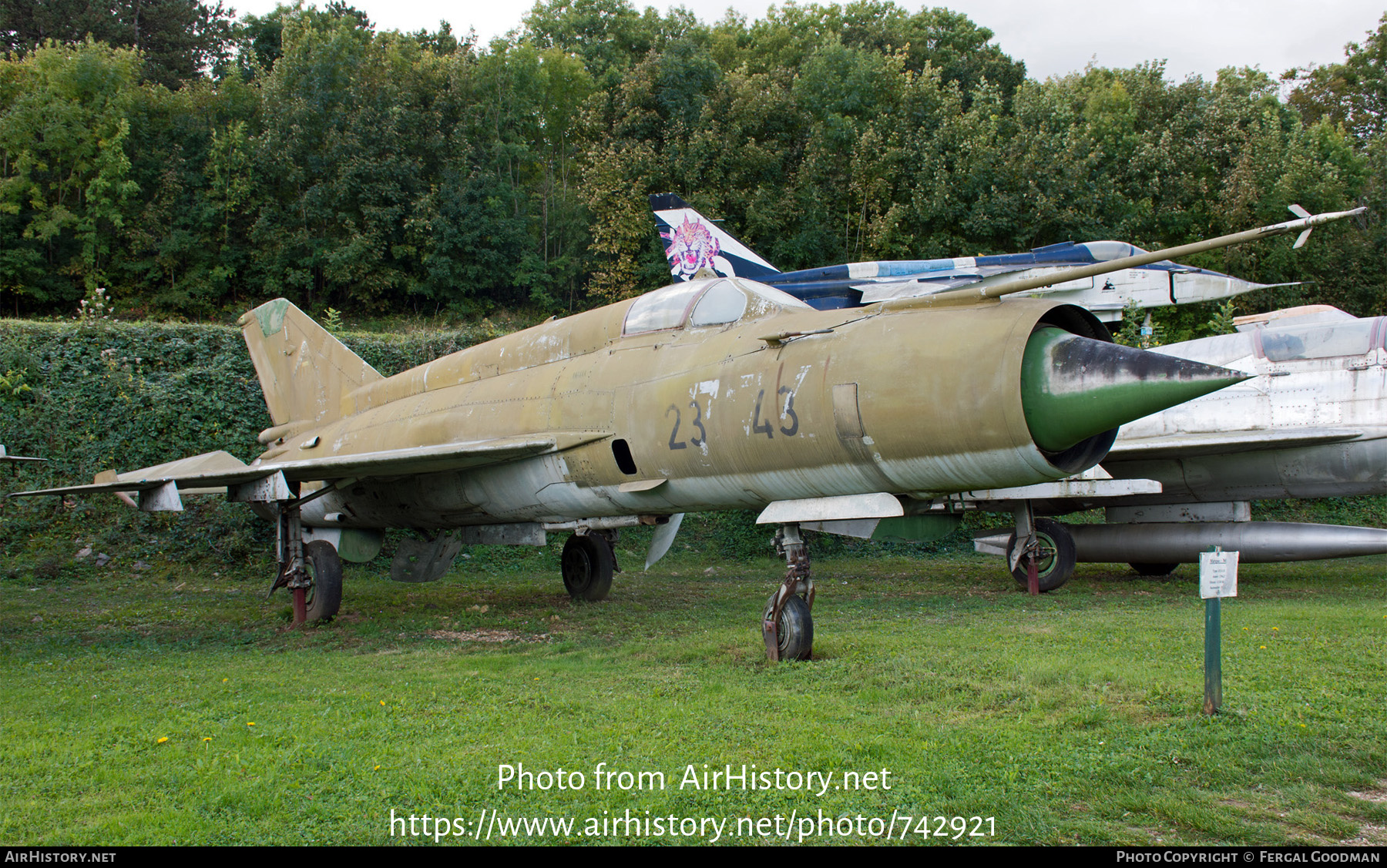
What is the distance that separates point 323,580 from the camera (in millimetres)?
10016

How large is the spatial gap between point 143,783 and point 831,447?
438 centimetres

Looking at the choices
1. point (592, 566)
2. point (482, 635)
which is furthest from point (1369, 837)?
point (592, 566)

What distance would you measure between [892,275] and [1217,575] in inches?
634

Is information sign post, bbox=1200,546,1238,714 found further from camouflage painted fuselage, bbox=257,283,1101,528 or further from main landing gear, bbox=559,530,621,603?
main landing gear, bbox=559,530,621,603

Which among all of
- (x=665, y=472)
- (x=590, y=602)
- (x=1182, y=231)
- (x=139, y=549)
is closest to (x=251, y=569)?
(x=139, y=549)

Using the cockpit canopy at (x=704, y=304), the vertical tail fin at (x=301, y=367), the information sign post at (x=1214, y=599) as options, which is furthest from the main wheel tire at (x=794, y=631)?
the vertical tail fin at (x=301, y=367)

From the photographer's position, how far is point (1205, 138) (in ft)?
95.7

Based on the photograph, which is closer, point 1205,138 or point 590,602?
point 590,602

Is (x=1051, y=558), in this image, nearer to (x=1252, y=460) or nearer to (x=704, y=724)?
(x=1252, y=460)

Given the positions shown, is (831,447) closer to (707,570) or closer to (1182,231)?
(707,570)

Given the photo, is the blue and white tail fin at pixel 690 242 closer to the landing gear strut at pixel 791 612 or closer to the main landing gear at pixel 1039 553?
the main landing gear at pixel 1039 553

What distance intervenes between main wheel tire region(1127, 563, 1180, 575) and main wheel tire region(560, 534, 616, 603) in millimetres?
7446

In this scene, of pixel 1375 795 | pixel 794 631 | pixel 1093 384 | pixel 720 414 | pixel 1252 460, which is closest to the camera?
pixel 1375 795

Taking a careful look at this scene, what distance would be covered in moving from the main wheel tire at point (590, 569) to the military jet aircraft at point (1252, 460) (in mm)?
4584
